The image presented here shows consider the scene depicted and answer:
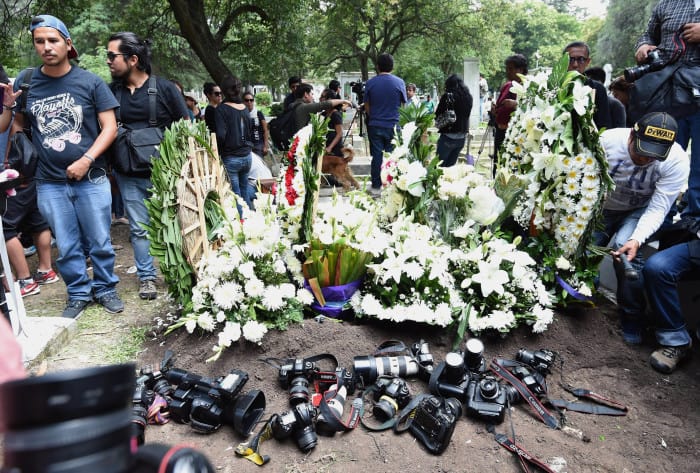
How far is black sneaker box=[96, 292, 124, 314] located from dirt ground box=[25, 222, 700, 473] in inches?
2.5

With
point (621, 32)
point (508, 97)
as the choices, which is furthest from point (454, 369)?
point (621, 32)

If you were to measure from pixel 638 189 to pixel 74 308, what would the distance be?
433cm

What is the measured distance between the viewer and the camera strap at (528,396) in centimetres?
263

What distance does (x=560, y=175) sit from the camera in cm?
338

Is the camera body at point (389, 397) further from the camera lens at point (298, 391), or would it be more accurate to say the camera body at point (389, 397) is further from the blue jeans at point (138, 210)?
the blue jeans at point (138, 210)

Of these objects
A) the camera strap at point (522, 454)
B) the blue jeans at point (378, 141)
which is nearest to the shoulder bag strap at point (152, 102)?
the camera strap at point (522, 454)

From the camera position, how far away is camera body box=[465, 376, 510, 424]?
101 inches

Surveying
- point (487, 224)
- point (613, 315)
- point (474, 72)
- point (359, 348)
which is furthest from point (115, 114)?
point (474, 72)

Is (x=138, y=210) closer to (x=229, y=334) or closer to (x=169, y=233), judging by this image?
(x=169, y=233)

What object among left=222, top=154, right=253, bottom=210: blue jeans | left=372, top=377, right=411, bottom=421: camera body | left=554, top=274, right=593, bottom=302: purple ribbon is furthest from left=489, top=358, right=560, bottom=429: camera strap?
left=222, top=154, right=253, bottom=210: blue jeans

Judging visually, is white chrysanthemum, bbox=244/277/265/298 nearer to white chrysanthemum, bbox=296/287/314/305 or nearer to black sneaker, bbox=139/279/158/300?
white chrysanthemum, bbox=296/287/314/305

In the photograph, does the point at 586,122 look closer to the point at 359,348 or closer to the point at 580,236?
the point at 580,236

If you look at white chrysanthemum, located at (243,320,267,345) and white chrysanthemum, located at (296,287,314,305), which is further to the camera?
white chrysanthemum, located at (296,287,314,305)

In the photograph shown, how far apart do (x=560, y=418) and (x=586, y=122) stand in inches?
73.8
